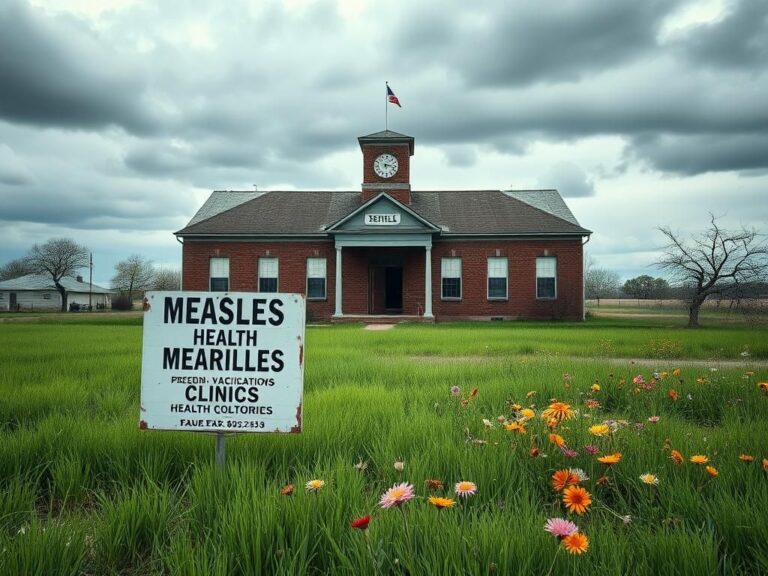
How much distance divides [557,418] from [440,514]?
1.41m

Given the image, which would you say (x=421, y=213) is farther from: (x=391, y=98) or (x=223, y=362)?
(x=223, y=362)

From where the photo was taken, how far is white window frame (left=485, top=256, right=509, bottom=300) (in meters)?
28.5

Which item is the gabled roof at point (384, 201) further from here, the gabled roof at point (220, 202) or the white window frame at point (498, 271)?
the gabled roof at point (220, 202)

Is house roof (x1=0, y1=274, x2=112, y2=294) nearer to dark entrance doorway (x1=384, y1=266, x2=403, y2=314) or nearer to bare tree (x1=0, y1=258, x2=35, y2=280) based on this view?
bare tree (x1=0, y1=258, x2=35, y2=280)

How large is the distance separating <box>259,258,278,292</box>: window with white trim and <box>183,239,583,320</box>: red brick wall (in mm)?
344

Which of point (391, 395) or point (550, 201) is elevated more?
point (550, 201)

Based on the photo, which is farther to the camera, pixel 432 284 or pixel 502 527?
pixel 432 284

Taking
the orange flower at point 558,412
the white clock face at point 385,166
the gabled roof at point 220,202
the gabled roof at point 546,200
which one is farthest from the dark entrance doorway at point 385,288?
the orange flower at point 558,412

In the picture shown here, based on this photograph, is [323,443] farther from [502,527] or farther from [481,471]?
[502,527]

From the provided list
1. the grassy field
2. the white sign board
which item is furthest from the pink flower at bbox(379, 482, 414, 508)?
the white sign board

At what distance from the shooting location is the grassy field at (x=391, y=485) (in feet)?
6.70

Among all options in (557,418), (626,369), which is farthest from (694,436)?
(626,369)

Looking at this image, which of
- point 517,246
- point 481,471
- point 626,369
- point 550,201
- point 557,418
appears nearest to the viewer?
point 481,471

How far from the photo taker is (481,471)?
294 centimetres
